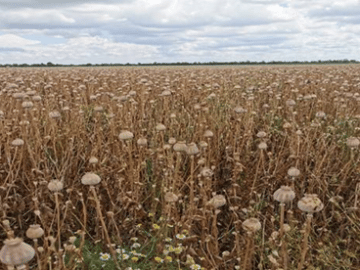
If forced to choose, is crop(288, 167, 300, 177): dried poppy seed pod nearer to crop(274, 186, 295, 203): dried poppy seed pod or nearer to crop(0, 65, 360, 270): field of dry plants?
crop(0, 65, 360, 270): field of dry plants

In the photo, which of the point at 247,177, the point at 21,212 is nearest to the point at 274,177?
the point at 247,177

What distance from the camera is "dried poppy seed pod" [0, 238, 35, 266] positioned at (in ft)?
4.60

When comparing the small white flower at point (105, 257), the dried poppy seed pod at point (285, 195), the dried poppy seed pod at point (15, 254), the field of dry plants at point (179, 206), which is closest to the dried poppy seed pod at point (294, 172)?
the field of dry plants at point (179, 206)

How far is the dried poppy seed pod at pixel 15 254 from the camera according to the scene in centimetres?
140

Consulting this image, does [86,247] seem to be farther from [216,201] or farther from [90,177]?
[216,201]

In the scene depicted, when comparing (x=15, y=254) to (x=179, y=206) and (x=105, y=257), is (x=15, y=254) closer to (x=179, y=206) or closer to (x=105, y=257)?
(x=105, y=257)

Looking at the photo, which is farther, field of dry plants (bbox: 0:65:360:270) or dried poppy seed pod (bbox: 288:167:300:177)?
dried poppy seed pod (bbox: 288:167:300:177)

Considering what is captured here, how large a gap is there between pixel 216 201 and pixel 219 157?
5.19ft

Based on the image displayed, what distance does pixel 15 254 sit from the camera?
1.41 metres

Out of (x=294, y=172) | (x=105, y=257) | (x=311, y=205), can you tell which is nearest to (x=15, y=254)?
(x=105, y=257)

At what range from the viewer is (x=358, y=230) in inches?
110

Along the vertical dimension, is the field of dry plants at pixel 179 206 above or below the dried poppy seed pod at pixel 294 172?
below

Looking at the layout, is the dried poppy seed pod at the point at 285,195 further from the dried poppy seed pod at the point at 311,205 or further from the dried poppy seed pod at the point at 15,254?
the dried poppy seed pod at the point at 15,254

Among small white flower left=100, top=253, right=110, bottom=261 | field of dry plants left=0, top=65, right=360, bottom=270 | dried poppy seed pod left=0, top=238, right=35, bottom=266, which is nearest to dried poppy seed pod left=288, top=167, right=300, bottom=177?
field of dry plants left=0, top=65, right=360, bottom=270
